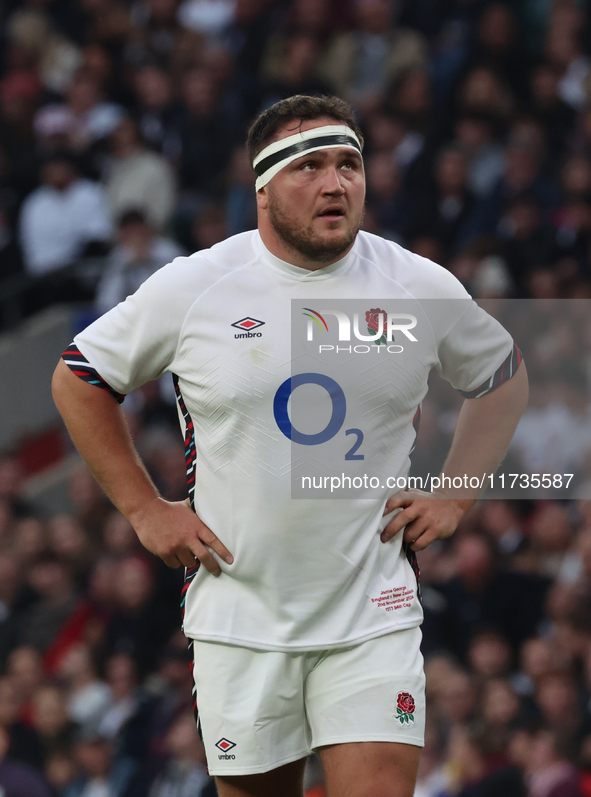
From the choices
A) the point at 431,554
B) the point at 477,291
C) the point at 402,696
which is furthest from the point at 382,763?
the point at 477,291

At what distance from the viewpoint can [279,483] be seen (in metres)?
3.54

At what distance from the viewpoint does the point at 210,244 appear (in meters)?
9.30

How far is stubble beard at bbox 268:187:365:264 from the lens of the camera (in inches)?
139

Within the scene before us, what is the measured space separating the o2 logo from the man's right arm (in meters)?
0.42

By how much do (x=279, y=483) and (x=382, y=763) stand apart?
0.87 metres

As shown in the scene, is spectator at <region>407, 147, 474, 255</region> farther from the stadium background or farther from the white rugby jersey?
the white rugby jersey

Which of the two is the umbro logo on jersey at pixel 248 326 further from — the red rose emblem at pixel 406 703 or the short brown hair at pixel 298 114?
the red rose emblem at pixel 406 703

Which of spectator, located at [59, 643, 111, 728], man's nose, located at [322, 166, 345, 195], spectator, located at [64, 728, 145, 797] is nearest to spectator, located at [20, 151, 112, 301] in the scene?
spectator, located at [59, 643, 111, 728]

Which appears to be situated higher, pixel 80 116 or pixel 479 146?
pixel 479 146

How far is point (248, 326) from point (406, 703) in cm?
122

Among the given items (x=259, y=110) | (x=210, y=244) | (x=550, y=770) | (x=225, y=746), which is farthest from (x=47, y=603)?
(x=225, y=746)

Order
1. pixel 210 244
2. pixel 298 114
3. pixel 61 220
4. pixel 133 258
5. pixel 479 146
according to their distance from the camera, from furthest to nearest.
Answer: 1. pixel 61 220
2. pixel 210 244
3. pixel 479 146
4. pixel 133 258
5. pixel 298 114

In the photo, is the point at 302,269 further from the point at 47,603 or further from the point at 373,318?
the point at 47,603

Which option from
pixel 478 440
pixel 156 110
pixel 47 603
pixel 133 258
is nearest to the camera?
pixel 478 440
